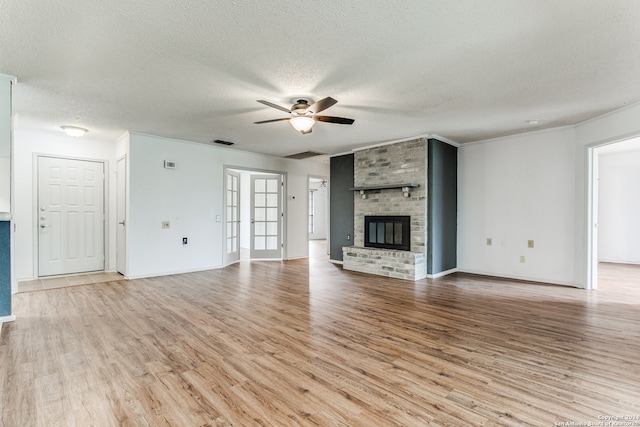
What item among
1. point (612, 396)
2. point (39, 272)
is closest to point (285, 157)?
point (39, 272)

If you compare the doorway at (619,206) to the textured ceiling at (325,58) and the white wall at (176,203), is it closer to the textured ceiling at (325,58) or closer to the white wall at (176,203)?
the textured ceiling at (325,58)

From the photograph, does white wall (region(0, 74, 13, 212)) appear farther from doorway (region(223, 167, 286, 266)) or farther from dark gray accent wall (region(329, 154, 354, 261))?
dark gray accent wall (region(329, 154, 354, 261))

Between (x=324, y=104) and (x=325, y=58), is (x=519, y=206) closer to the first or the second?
(x=324, y=104)

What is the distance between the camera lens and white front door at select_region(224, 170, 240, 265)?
22.4 feet

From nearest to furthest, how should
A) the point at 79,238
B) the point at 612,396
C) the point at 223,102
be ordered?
the point at 612,396 < the point at 223,102 < the point at 79,238

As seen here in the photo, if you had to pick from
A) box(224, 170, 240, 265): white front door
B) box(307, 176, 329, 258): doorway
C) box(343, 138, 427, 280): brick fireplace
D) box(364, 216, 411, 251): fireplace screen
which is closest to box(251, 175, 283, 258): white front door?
box(224, 170, 240, 265): white front door

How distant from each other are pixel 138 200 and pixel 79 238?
1450 millimetres

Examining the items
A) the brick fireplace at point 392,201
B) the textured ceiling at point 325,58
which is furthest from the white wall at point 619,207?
the brick fireplace at point 392,201

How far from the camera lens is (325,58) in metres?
2.78

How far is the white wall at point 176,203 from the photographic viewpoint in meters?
5.52

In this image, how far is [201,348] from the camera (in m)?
2.70

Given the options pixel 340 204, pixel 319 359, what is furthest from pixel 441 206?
pixel 319 359

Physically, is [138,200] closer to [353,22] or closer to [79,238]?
[79,238]

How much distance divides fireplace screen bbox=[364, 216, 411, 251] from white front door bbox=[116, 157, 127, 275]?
178 inches
